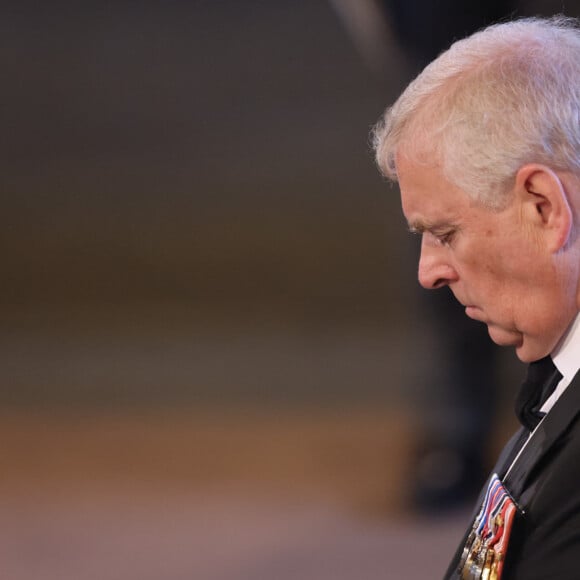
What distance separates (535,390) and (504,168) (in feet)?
0.81

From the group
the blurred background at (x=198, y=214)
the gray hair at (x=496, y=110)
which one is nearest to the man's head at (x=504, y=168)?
the gray hair at (x=496, y=110)

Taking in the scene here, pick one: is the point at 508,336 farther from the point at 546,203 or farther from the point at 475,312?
the point at 546,203

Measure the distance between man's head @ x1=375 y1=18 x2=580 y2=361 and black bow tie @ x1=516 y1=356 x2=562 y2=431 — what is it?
0.17 feet

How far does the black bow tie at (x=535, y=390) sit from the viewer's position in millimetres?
882

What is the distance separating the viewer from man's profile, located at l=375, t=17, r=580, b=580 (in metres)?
0.73

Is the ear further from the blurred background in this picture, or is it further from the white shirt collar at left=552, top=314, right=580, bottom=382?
the blurred background

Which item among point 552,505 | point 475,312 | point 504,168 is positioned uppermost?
point 504,168

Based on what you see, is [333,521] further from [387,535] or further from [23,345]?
[23,345]

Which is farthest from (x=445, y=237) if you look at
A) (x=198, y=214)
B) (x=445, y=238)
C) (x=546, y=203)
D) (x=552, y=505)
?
(x=198, y=214)

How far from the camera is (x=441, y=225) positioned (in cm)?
81

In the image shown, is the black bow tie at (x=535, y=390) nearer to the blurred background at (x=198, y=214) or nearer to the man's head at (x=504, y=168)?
the man's head at (x=504, y=168)

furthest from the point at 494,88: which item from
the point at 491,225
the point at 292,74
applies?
the point at 292,74

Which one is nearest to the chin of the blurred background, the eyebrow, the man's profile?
the man's profile

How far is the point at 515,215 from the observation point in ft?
2.49
